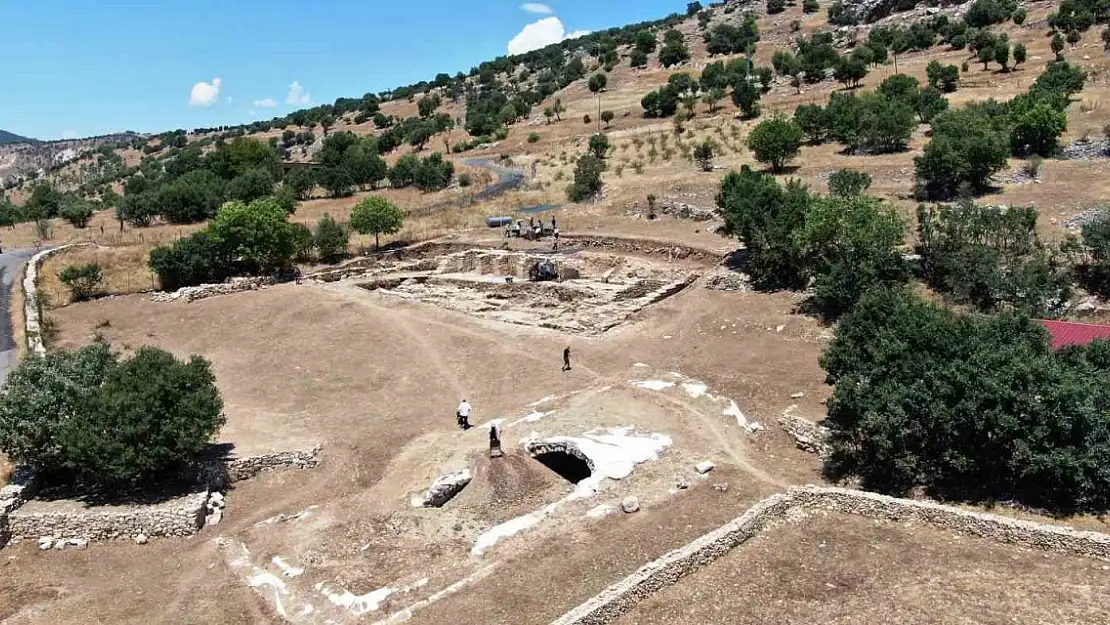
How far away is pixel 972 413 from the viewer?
14398 millimetres

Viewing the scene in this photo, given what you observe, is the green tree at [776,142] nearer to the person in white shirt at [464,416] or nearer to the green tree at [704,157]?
the green tree at [704,157]

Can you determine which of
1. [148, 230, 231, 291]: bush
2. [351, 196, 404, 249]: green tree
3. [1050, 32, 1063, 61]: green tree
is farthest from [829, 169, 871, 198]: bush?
[1050, 32, 1063, 61]: green tree

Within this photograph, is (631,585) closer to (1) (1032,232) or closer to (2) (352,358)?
(2) (352,358)

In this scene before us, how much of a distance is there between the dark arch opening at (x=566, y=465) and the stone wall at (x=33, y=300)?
667 inches

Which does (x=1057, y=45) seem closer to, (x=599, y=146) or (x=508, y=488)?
(x=599, y=146)

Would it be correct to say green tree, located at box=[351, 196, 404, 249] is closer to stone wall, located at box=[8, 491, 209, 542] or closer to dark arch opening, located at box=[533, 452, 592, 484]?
dark arch opening, located at box=[533, 452, 592, 484]

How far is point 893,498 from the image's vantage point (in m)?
14.3

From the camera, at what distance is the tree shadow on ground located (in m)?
16.3

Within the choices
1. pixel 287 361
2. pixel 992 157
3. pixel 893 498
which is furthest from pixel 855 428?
pixel 992 157

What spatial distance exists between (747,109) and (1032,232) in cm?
3835

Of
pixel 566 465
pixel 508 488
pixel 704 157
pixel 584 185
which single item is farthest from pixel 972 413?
pixel 704 157

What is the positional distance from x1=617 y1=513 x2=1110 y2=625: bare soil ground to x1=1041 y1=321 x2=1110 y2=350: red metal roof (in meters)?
7.82

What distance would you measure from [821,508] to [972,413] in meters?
3.45

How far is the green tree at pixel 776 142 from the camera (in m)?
42.9
